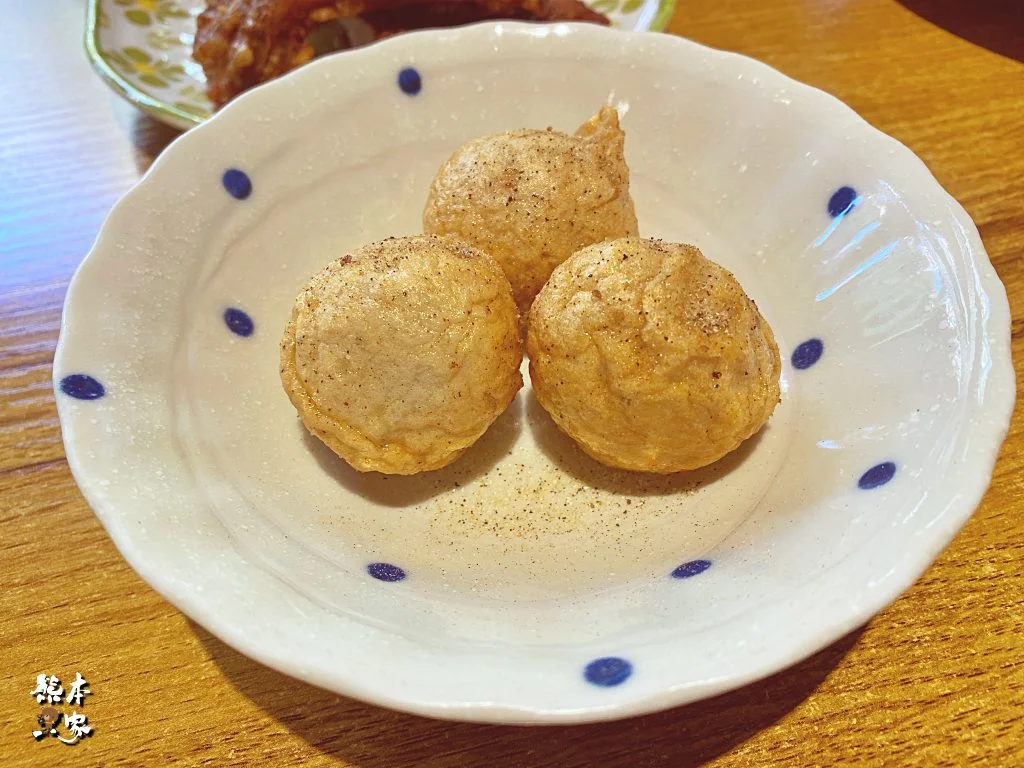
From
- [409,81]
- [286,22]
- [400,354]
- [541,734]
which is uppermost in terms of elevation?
[286,22]

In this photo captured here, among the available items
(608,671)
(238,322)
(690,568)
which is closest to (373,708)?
(608,671)

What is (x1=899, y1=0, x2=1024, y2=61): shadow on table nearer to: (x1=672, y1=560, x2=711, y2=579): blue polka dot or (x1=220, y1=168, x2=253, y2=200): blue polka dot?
(x1=672, y1=560, x2=711, y2=579): blue polka dot

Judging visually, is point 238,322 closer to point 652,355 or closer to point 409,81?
point 409,81

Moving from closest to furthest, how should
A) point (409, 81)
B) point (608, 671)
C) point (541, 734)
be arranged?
point (608, 671) → point (541, 734) → point (409, 81)

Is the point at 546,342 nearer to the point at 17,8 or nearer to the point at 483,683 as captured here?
the point at 483,683

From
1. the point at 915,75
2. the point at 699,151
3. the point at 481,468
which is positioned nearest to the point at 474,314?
the point at 481,468
